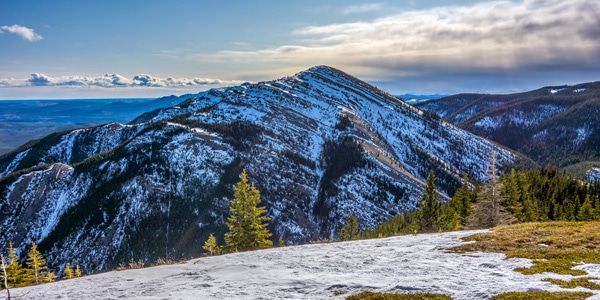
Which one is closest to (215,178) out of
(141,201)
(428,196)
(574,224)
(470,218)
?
(141,201)

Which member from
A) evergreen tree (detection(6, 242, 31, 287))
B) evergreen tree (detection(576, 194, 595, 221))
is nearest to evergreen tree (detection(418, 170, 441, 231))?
evergreen tree (detection(576, 194, 595, 221))

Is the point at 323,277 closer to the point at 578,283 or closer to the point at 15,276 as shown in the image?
the point at 578,283

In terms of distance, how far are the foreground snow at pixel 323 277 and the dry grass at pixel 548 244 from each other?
35.0 inches

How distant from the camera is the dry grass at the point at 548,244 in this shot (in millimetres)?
15929

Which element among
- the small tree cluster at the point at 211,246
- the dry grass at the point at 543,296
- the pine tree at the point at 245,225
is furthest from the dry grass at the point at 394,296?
the small tree cluster at the point at 211,246

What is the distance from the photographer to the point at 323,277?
17.8 meters

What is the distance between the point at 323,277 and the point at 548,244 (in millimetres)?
13823

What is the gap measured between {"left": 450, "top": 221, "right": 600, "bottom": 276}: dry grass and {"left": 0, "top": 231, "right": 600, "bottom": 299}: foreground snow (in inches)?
35.0

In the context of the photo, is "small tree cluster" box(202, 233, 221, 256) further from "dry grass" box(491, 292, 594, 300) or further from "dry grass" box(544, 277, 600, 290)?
"dry grass" box(544, 277, 600, 290)

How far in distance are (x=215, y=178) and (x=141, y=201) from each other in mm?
36401

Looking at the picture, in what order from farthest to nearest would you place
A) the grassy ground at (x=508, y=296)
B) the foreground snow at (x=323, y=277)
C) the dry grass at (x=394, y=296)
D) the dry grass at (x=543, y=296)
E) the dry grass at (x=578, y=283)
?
the foreground snow at (x=323, y=277) → the dry grass at (x=394, y=296) → the dry grass at (x=578, y=283) → the grassy ground at (x=508, y=296) → the dry grass at (x=543, y=296)

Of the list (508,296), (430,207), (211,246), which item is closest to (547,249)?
(508,296)

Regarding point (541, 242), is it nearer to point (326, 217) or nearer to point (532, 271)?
point (532, 271)

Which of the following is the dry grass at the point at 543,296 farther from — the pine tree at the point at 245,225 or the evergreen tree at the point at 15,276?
the evergreen tree at the point at 15,276
